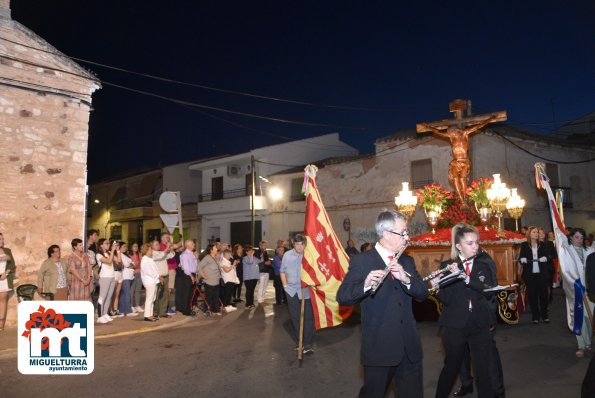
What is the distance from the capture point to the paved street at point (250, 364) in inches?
209

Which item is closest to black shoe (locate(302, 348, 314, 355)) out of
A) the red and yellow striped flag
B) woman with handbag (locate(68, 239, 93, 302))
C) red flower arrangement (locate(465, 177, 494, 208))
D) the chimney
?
the red and yellow striped flag

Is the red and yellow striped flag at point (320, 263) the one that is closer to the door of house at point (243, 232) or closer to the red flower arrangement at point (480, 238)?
the red flower arrangement at point (480, 238)

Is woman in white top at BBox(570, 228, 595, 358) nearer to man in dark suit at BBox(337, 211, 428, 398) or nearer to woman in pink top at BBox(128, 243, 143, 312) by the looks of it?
man in dark suit at BBox(337, 211, 428, 398)

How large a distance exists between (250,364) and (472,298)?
3.50 m

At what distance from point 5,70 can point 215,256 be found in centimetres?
646

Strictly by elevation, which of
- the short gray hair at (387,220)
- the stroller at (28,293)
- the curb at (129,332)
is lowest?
the curb at (129,332)

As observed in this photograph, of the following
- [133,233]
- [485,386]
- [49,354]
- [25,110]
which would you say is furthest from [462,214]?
[133,233]

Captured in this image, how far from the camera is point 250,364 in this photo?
6.41m

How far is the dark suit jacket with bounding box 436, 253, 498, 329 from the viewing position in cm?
427

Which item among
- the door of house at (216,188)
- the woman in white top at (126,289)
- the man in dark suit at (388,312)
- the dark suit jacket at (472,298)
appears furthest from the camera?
the door of house at (216,188)

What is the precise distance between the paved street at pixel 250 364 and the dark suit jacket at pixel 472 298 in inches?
52.8

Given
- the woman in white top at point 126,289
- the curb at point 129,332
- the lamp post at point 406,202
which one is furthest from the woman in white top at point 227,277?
the lamp post at point 406,202

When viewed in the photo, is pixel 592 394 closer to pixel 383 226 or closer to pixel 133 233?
pixel 383 226

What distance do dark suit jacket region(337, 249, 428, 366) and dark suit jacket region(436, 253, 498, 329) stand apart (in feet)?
3.51
